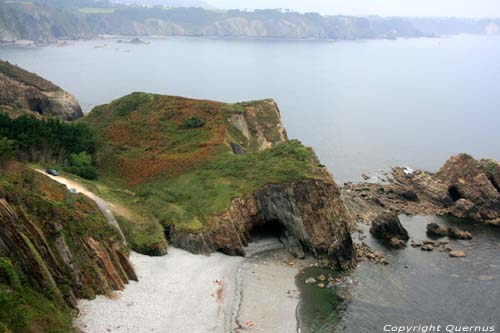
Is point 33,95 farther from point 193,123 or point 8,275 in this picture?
point 8,275

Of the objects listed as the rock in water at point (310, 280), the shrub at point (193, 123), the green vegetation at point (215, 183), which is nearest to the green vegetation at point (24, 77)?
the shrub at point (193, 123)

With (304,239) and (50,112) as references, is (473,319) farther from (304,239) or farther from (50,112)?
(50,112)

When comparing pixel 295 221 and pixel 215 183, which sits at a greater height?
pixel 215 183

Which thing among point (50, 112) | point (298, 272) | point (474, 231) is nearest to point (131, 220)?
point (298, 272)

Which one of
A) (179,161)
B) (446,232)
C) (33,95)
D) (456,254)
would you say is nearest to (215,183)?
(179,161)

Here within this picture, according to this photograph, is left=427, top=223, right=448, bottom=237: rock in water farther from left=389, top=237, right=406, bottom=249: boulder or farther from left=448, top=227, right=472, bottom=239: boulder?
left=389, top=237, right=406, bottom=249: boulder

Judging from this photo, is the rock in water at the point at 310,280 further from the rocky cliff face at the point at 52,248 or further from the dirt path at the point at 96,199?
the dirt path at the point at 96,199
